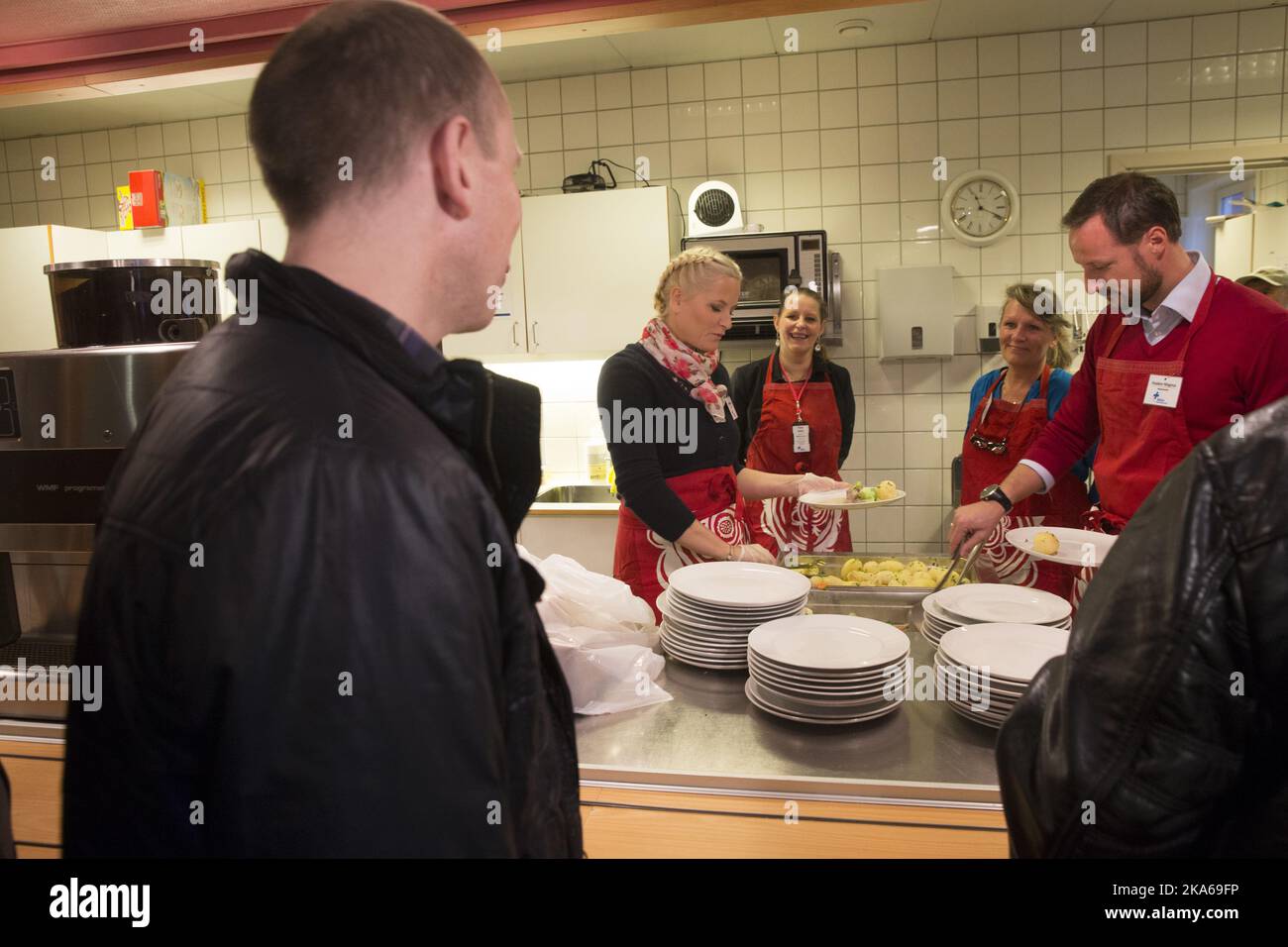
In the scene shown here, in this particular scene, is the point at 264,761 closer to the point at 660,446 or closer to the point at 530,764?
the point at 530,764

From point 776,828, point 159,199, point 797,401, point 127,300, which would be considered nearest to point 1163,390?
point 776,828

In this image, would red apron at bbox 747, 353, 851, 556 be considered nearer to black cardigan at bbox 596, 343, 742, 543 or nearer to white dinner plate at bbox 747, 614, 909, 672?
black cardigan at bbox 596, 343, 742, 543

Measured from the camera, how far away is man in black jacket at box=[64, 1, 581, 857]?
565 millimetres

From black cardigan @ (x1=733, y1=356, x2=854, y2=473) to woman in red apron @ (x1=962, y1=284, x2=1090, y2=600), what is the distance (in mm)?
573

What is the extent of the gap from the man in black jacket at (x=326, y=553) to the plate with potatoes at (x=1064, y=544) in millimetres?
1519

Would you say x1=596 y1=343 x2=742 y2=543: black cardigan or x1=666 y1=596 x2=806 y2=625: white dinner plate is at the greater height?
x1=596 y1=343 x2=742 y2=543: black cardigan

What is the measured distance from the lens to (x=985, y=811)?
1144 millimetres

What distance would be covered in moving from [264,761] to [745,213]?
4.33 metres

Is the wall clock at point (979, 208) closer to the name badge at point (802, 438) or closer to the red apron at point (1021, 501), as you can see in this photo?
the red apron at point (1021, 501)

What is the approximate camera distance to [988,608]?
63.8 inches

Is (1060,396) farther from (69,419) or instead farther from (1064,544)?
(69,419)

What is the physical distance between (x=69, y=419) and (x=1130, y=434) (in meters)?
2.63

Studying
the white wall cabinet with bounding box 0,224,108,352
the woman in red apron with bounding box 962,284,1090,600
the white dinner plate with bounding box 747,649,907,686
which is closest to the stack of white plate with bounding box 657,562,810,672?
the white dinner plate with bounding box 747,649,907,686
